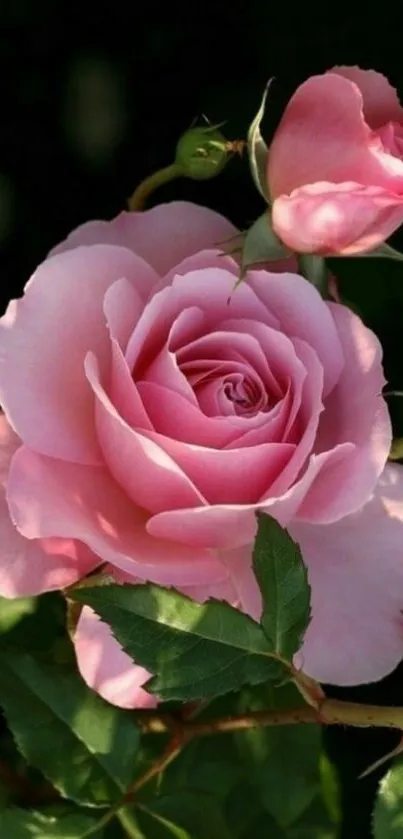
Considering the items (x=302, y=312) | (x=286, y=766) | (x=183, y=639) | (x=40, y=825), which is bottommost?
(x=286, y=766)

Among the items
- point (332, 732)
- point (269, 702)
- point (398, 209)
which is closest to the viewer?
point (398, 209)

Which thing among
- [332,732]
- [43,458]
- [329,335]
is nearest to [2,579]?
[43,458]

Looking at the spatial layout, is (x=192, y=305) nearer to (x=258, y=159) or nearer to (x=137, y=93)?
(x=258, y=159)

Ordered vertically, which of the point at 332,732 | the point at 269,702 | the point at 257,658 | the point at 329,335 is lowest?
the point at 332,732

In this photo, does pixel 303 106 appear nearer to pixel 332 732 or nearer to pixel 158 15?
pixel 158 15

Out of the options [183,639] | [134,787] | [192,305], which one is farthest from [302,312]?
[134,787]

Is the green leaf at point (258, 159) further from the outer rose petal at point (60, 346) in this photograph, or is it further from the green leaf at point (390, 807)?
the green leaf at point (390, 807)
